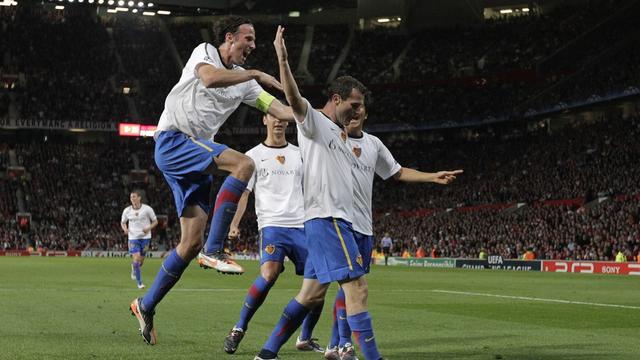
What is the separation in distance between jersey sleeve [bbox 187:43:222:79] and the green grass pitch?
286 cm

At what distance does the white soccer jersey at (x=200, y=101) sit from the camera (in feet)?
29.5

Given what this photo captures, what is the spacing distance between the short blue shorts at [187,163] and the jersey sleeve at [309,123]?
1708 mm

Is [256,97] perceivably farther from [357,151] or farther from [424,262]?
[424,262]

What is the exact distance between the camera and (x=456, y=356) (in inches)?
358

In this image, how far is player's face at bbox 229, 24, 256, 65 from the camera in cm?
900

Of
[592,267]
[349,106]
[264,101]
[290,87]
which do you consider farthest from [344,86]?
[592,267]

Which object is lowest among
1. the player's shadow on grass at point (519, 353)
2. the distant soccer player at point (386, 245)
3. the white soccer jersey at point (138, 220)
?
the player's shadow on grass at point (519, 353)

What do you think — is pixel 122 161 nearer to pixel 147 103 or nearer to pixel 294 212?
pixel 147 103

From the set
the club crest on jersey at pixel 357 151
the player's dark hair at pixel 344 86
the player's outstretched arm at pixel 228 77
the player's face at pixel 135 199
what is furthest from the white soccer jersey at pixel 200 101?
the player's face at pixel 135 199

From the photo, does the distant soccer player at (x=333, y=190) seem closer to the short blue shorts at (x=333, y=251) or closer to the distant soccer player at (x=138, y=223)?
the short blue shorts at (x=333, y=251)

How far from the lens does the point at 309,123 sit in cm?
733

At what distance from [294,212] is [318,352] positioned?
5.73ft

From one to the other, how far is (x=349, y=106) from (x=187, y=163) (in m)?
2.10

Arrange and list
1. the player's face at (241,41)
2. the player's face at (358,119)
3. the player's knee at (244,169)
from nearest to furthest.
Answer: the player's face at (358,119) < the player's knee at (244,169) < the player's face at (241,41)
